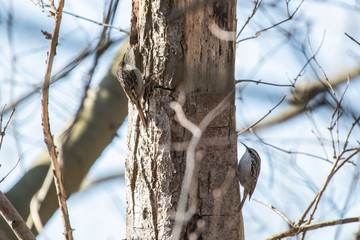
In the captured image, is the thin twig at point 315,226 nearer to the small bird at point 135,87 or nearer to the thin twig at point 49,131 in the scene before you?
A: the small bird at point 135,87

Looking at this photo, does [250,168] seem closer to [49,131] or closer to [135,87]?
[135,87]

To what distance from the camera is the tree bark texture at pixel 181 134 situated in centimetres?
266

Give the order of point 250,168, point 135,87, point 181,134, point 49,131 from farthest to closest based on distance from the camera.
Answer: point 250,168 < point 135,87 < point 181,134 < point 49,131

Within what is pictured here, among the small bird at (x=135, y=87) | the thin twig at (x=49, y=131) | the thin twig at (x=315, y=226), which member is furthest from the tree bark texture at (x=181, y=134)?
the thin twig at (x=49, y=131)

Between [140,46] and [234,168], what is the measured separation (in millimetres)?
910

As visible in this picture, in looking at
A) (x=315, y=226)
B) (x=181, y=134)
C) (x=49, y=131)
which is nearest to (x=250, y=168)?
(x=315, y=226)

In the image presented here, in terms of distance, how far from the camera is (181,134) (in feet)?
8.91

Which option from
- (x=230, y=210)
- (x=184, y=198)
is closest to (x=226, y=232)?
(x=230, y=210)

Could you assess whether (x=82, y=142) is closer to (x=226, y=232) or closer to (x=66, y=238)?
(x=226, y=232)

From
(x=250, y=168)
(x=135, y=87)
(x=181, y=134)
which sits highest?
(x=135, y=87)

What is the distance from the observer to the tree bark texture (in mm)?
2664

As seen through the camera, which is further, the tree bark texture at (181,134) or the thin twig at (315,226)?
the thin twig at (315,226)

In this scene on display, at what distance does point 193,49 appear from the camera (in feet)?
9.11

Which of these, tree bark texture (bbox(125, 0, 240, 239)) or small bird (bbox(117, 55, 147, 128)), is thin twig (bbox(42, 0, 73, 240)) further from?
small bird (bbox(117, 55, 147, 128))
